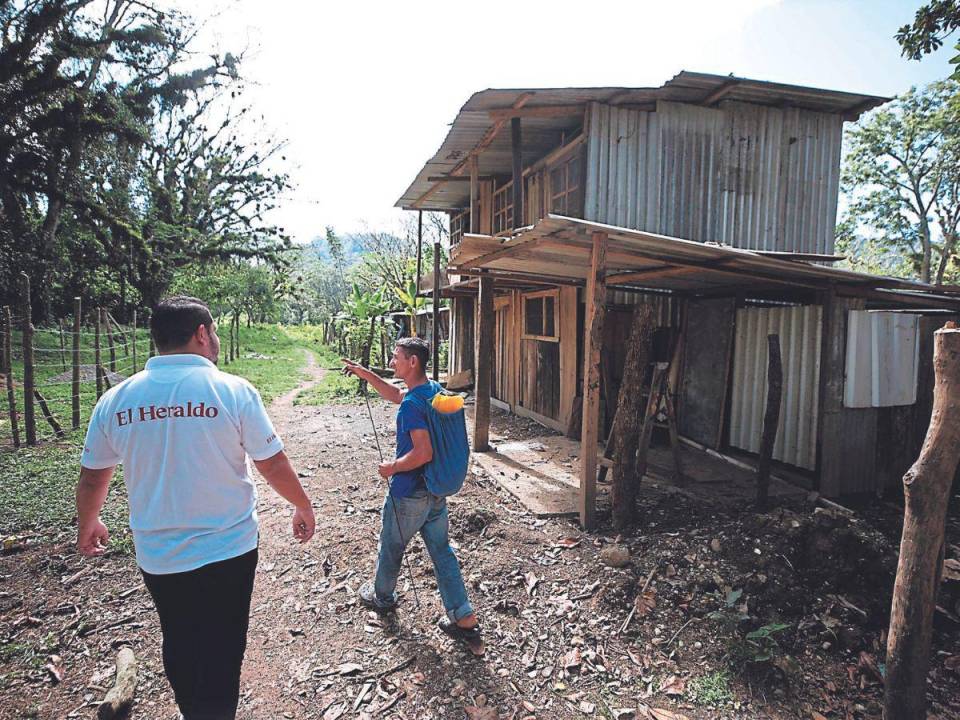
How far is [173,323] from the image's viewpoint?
2186mm

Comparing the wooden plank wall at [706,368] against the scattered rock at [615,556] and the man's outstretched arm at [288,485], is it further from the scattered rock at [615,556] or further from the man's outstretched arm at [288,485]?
the man's outstretched arm at [288,485]

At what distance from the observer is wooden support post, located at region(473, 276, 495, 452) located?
808cm

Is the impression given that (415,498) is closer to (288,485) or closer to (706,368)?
(288,485)

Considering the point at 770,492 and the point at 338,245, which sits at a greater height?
the point at 338,245

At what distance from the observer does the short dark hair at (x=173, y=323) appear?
7.16ft

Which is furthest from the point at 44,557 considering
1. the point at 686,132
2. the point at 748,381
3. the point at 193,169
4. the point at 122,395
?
the point at 193,169

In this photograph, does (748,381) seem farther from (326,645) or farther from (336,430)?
(336,430)

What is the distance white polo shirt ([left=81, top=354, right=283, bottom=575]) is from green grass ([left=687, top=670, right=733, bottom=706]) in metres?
2.75

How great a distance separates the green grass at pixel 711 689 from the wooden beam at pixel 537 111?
696cm

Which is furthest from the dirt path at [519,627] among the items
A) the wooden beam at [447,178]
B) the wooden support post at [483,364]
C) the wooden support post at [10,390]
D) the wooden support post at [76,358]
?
the wooden beam at [447,178]

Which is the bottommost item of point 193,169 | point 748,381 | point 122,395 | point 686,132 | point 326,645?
point 326,645

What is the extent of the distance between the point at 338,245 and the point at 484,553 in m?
51.0

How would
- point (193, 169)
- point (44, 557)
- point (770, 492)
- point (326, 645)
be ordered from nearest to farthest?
1. point (326, 645)
2. point (44, 557)
3. point (770, 492)
4. point (193, 169)

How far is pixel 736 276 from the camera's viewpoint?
5.73 meters
